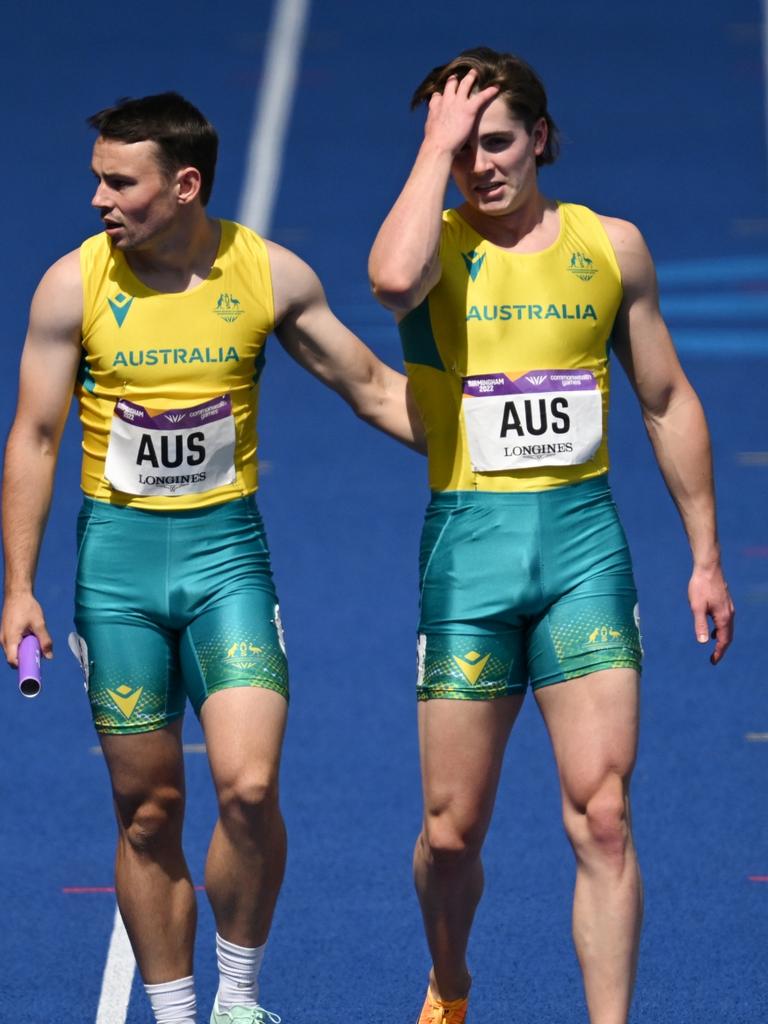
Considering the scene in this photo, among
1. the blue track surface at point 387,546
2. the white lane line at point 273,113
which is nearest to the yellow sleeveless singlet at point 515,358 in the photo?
the blue track surface at point 387,546

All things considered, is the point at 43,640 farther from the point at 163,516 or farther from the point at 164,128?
the point at 164,128

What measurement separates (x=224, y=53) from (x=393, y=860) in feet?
34.1

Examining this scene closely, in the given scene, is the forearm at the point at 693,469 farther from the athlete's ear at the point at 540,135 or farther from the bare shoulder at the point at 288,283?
the bare shoulder at the point at 288,283

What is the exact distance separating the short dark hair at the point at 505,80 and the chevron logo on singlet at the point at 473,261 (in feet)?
1.03

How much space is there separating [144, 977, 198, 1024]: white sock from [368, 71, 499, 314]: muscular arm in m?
1.70

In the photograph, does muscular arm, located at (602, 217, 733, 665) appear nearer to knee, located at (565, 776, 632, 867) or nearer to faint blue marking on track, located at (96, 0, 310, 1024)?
knee, located at (565, 776, 632, 867)

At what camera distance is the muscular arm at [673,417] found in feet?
15.7

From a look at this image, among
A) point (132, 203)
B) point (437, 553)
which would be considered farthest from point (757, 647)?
point (132, 203)

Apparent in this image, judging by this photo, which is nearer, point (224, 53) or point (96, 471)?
point (96, 471)

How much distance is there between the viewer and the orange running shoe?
4.92 meters

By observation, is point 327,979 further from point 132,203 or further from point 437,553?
point 132,203

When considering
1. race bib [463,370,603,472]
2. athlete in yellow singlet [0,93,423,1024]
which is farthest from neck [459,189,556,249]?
athlete in yellow singlet [0,93,423,1024]

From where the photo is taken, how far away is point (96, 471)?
4789mm

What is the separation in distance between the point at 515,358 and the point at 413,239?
38 cm
